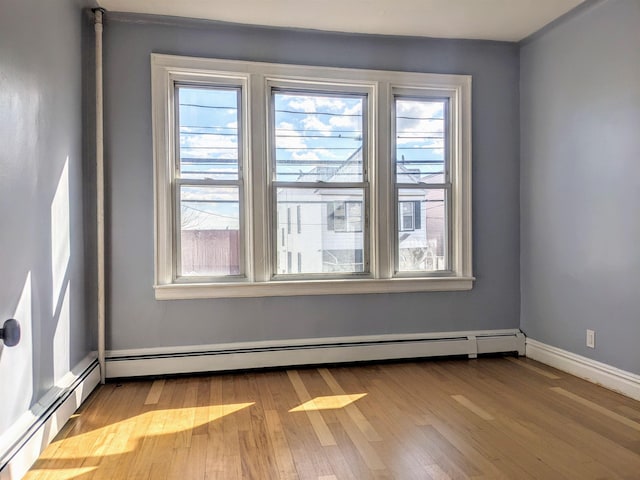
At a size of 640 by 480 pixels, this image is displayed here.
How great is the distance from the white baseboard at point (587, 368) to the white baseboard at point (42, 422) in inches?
128

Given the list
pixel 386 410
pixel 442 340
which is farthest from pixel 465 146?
pixel 386 410

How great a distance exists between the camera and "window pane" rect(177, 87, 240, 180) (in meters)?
3.52

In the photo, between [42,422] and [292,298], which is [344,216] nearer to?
[292,298]

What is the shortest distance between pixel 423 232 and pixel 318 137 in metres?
1.14

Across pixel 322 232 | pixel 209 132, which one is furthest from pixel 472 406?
pixel 209 132

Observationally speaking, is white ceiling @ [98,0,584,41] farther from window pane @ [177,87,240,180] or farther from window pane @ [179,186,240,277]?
window pane @ [179,186,240,277]

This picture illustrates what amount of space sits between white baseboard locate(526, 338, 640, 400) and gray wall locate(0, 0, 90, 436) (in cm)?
331

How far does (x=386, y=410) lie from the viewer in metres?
2.75

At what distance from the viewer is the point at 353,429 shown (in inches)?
97.7

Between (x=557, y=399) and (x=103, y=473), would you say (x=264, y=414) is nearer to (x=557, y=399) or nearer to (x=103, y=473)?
(x=103, y=473)

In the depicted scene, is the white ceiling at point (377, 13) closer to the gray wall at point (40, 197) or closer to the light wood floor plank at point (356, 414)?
the gray wall at point (40, 197)

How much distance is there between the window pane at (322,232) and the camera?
12.1 ft

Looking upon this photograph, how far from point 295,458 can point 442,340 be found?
1.98 metres

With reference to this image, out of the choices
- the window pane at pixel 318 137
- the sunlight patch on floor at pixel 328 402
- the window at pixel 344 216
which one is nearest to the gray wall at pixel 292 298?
the window pane at pixel 318 137
